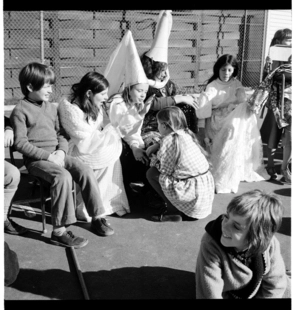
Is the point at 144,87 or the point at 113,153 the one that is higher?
the point at 144,87

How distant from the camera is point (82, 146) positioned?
3832 mm

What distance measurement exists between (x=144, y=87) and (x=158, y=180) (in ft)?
3.03

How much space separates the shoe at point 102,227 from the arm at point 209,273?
4.13ft

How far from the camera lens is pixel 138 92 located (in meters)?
4.16

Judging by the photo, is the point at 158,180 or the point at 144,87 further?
the point at 144,87

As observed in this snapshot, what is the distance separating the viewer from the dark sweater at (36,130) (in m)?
3.41

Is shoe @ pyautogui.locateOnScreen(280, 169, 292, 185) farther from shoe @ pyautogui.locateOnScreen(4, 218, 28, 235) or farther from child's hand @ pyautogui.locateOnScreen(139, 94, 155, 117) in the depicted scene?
shoe @ pyautogui.locateOnScreen(4, 218, 28, 235)

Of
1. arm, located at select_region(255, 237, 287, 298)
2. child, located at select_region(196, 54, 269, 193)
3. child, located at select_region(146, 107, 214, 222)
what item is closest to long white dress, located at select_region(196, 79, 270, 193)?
child, located at select_region(196, 54, 269, 193)

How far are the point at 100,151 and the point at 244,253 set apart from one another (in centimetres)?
181

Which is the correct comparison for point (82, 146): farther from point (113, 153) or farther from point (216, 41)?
point (216, 41)

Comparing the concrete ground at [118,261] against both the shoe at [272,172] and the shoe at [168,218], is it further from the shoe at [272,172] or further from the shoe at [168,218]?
the shoe at [272,172]

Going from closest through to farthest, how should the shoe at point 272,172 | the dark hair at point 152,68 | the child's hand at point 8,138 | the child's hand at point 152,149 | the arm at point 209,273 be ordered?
the arm at point 209,273, the child's hand at point 8,138, the child's hand at point 152,149, the dark hair at point 152,68, the shoe at point 272,172

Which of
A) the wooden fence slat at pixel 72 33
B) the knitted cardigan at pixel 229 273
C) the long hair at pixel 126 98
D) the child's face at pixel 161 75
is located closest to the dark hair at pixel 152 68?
the child's face at pixel 161 75
